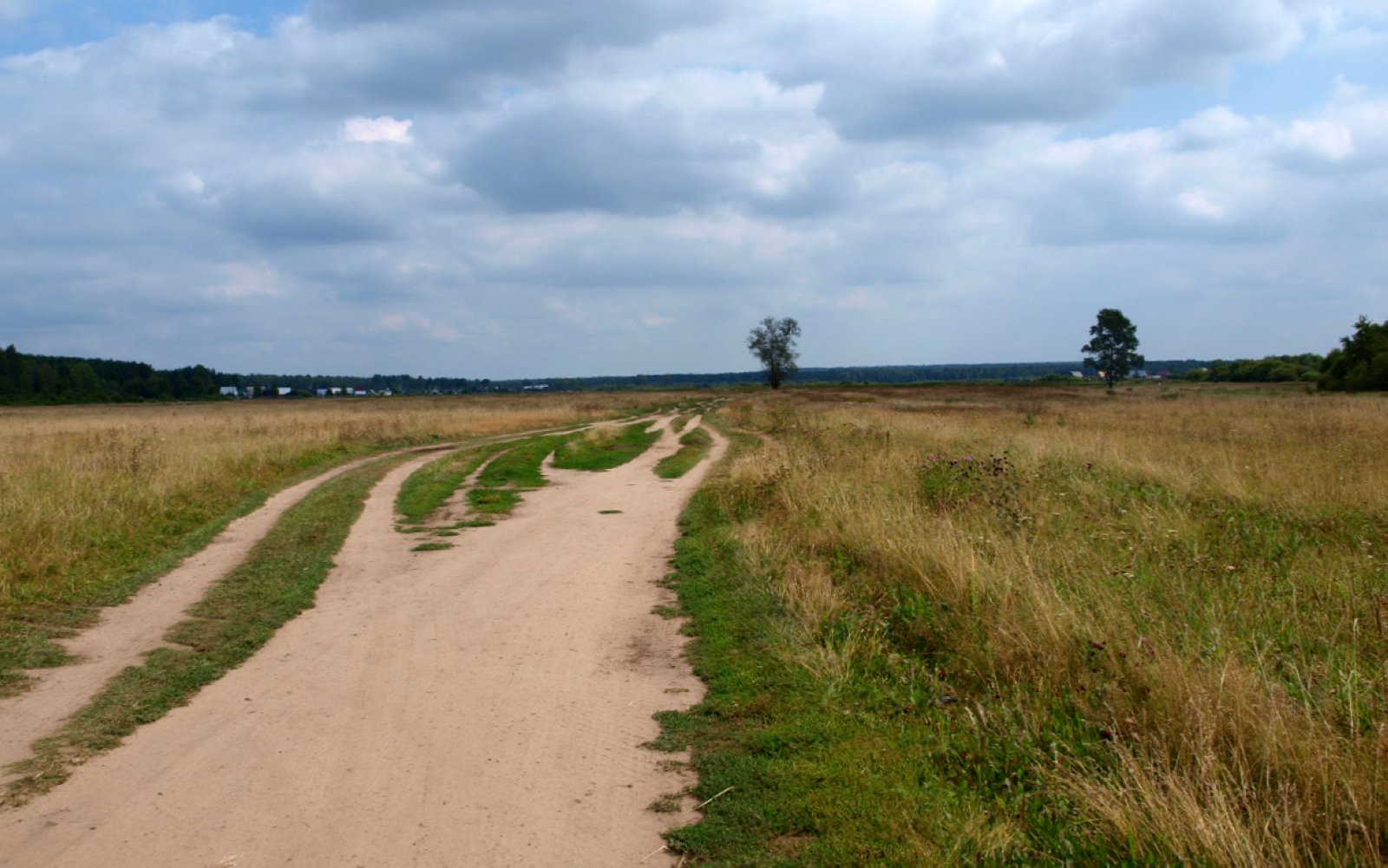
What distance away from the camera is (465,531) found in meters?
13.8

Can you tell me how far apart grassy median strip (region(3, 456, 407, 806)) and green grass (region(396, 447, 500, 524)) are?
5.11ft

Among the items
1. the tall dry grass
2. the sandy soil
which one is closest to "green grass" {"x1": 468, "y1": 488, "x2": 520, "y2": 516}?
the sandy soil

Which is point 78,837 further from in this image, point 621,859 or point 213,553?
point 213,553

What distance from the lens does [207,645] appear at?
7.59m

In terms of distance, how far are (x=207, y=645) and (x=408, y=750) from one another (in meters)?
3.27

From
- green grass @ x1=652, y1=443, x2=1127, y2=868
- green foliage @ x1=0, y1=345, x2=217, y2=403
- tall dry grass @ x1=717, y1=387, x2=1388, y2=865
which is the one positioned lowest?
green grass @ x1=652, y1=443, x2=1127, y2=868

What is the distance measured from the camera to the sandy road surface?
13.9 ft

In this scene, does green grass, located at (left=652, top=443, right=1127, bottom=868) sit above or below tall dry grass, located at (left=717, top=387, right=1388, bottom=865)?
below

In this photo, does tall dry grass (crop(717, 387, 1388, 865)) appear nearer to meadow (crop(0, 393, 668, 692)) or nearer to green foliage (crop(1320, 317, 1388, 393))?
meadow (crop(0, 393, 668, 692))

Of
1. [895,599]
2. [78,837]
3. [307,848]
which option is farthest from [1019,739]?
[78,837]

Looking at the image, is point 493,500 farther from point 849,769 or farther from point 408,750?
point 849,769

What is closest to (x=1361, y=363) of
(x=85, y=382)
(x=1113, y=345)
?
(x=1113, y=345)

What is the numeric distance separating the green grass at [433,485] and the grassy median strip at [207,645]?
1559 mm

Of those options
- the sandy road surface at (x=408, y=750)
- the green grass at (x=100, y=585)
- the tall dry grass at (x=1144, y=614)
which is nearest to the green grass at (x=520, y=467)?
the green grass at (x=100, y=585)
